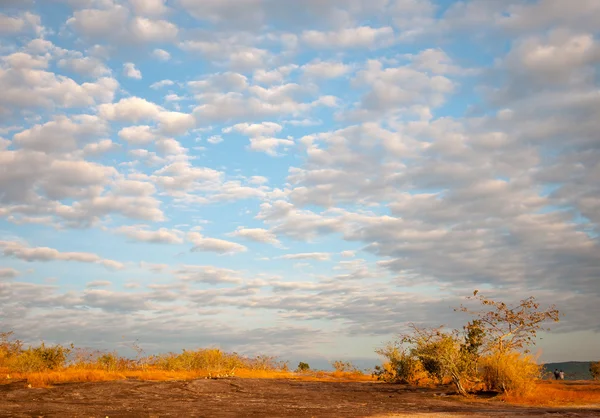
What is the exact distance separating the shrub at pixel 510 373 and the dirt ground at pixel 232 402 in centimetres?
194

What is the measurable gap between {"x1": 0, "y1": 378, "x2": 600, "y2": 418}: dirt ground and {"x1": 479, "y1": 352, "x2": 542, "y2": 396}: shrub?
1938mm

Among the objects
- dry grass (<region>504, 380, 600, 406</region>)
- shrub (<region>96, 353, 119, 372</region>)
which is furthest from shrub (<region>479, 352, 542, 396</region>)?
shrub (<region>96, 353, 119, 372</region>)

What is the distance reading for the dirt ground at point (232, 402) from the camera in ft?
58.7

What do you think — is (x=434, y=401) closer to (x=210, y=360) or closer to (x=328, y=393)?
(x=328, y=393)

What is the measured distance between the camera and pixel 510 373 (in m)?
25.3

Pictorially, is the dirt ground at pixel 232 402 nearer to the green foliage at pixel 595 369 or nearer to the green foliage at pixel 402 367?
the green foliage at pixel 402 367

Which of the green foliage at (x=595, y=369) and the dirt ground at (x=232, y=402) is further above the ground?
the dirt ground at (x=232, y=402)

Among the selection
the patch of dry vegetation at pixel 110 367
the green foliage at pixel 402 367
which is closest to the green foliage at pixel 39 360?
the patch of dry vegetation at pixel 110 367

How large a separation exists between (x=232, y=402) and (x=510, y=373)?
13.0 meters

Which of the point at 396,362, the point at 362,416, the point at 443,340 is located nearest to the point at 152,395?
the point at 362,416

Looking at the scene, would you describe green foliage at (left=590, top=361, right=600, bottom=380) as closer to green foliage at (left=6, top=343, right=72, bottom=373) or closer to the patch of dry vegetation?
the patch of dry vegetation

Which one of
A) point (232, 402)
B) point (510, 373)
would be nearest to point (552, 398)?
point (510, 373)

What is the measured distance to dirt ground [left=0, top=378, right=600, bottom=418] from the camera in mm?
17906

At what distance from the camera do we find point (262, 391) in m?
27.0
